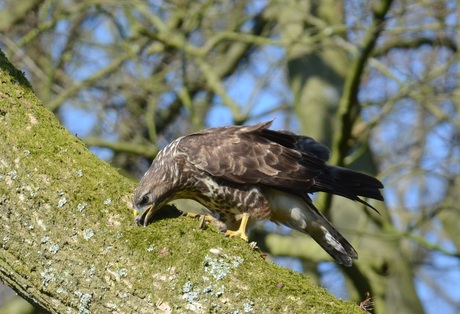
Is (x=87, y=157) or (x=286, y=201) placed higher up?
(x=87, y=157)

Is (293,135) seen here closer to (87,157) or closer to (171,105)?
(87,157)

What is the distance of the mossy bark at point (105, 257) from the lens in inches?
124

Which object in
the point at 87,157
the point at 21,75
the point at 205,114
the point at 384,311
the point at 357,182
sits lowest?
the point at 384,311

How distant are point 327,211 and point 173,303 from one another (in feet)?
15.3

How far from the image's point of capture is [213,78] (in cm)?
916

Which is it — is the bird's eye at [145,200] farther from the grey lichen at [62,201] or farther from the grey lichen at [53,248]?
the grey lichen at [53,248]

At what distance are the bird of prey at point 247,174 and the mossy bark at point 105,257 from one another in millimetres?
1228

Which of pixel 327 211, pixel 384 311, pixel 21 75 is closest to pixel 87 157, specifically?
pixel 21 75

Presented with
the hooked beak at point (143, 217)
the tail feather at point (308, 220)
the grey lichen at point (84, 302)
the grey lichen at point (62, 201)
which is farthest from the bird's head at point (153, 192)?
the tail feather at point (308, 220)

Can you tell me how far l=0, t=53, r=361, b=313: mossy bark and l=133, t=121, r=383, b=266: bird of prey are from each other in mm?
1228

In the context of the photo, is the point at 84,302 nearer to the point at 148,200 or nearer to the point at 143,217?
the point at 143,217

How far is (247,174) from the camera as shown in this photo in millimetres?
4926

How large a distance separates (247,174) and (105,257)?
1.79 m

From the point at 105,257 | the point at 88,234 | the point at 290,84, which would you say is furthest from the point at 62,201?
the point at 290,84
